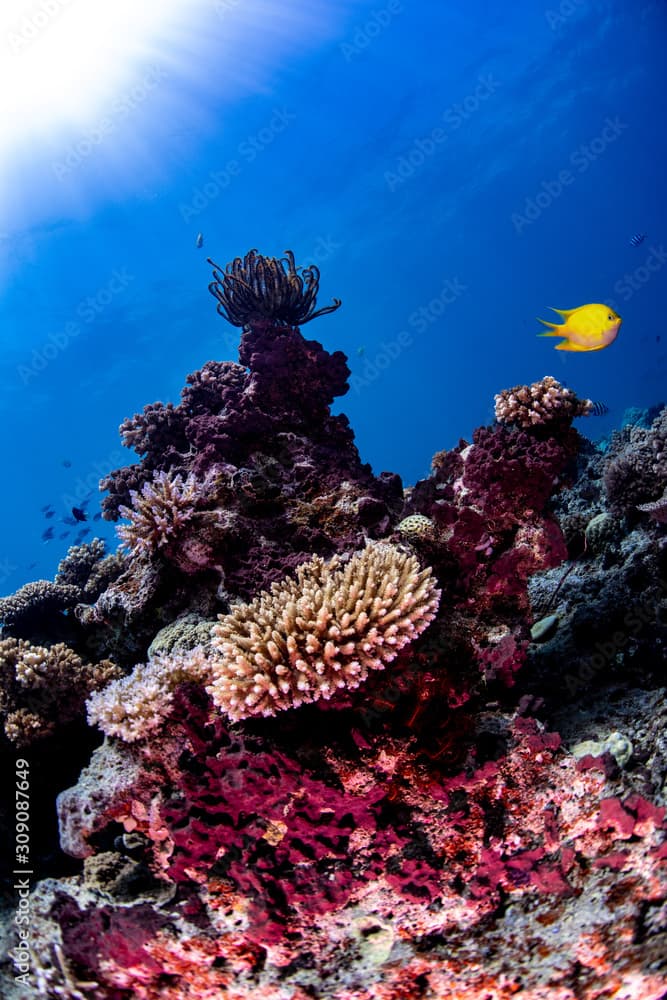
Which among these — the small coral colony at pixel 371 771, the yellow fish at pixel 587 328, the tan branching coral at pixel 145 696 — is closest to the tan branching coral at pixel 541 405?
the small coral colony at pixel 371 771

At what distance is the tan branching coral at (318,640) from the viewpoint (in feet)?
8.70

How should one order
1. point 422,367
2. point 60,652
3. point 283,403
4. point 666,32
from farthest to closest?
point 422,367 < point 666,32 < point 283,403 < point 60,652

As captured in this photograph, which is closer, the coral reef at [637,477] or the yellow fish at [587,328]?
the yellow fish at [587,328]

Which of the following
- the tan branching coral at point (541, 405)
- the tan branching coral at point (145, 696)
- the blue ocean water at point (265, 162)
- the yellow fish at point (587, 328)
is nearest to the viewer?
the tan branching coral at point (145, 696)

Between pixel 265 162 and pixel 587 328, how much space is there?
5358cm

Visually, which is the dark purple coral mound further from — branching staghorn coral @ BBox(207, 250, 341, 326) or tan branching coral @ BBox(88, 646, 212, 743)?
tan branching coral @ BBox(88, 646, 212, 743)

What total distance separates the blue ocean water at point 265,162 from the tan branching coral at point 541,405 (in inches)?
747

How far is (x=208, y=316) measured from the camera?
52312mm

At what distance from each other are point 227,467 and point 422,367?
171 m

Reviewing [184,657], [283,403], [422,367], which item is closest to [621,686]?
[184,657]

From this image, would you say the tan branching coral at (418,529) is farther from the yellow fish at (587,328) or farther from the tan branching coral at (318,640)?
the yellow fish at (587,328)

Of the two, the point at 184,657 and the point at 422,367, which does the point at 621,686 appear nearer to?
the point at 184,657

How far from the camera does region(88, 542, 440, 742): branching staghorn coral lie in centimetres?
267

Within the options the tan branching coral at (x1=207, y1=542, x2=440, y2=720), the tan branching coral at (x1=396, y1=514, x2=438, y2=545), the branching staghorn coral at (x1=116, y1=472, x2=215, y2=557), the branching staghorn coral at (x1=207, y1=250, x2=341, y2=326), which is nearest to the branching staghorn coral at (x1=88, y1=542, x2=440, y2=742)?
the tan branching coral at (x1=207, y1=542, x2=440, y2=720)
